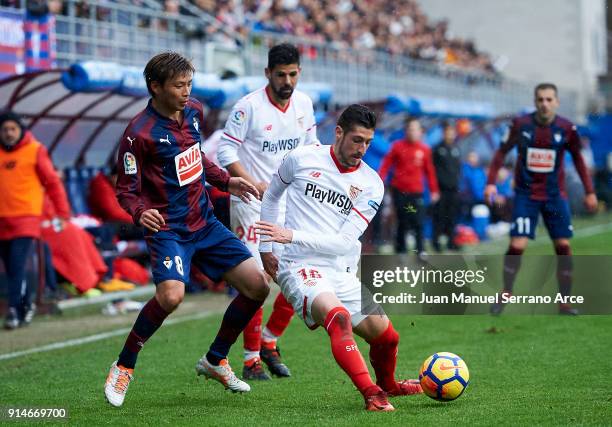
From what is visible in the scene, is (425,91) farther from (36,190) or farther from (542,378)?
(542,378)

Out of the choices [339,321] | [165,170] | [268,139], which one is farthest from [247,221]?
[339,321]

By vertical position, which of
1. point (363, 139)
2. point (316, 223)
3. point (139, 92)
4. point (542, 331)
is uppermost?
point (139, 92)

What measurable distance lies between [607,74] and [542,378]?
132 ft

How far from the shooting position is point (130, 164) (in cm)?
628

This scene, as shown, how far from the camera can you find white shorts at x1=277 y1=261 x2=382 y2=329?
617cm

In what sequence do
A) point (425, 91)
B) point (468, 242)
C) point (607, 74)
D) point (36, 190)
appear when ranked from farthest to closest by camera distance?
1. point (607, 74)
2. point (425, 91)
3. point (468, 242)
4. point (36, 190)

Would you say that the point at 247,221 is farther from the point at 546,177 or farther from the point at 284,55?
the point at 546,177

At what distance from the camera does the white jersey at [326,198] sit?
630 centimetres

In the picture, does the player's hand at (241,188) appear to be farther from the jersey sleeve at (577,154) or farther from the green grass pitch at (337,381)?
the jersey sleeve at (577,154)

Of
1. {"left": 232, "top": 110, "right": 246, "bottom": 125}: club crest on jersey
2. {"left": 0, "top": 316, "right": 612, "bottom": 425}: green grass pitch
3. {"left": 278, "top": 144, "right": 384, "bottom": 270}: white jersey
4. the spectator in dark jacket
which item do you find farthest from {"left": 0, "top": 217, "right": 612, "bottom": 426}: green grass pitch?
the spectator in dark jacket

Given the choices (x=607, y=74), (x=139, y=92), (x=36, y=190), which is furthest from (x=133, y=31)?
(x=607, y=74)

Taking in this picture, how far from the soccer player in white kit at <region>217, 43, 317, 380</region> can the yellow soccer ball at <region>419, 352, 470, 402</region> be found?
5.54ft

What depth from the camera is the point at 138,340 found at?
20.7 ft

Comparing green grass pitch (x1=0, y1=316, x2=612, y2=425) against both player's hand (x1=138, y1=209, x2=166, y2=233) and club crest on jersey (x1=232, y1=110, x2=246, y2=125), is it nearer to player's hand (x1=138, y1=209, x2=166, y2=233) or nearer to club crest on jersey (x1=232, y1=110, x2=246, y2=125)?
player's hand (x1=138, y1=209, x2=166, y2=233)
